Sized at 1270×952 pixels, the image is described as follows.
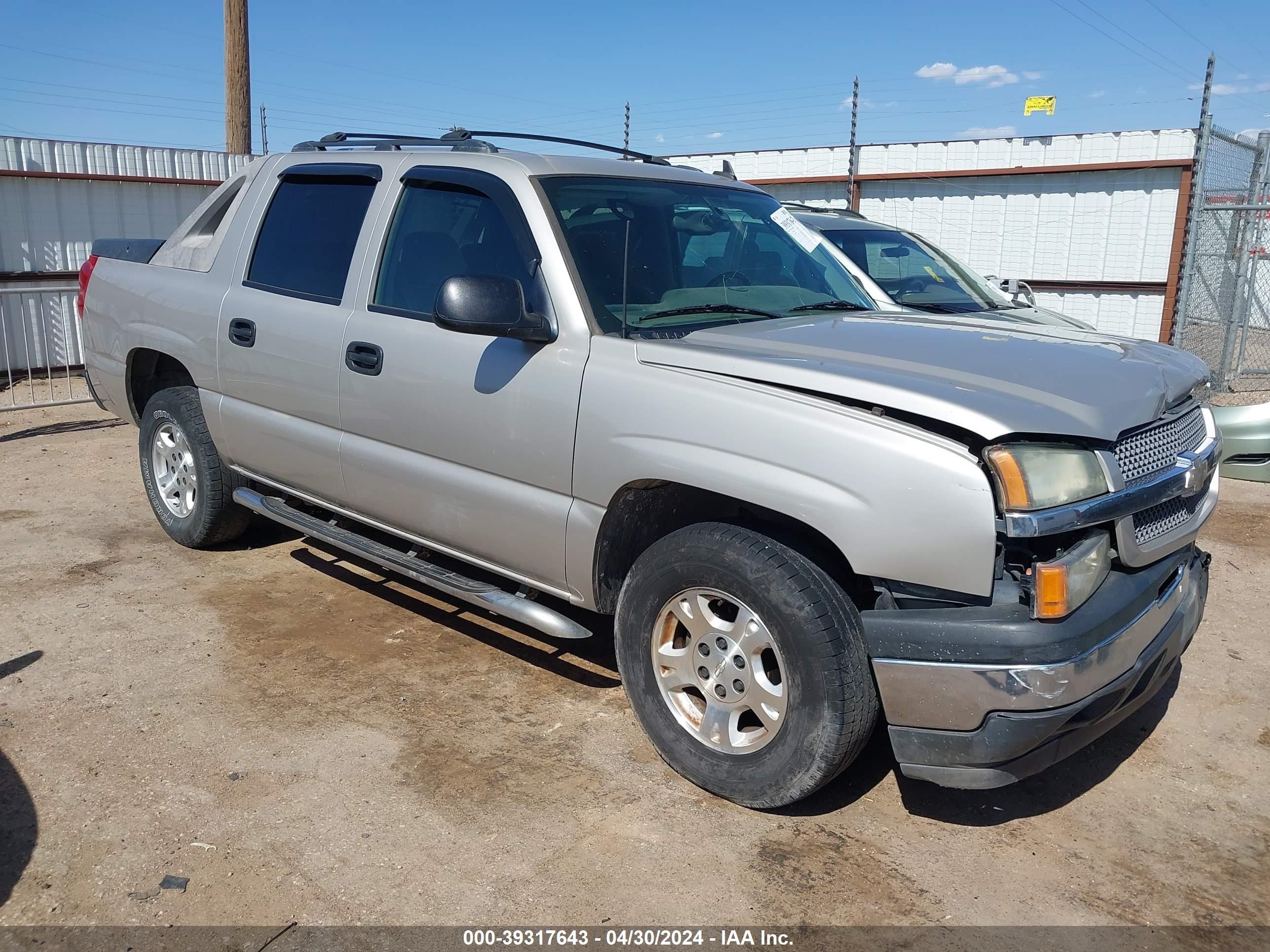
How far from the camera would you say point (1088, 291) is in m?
12.6

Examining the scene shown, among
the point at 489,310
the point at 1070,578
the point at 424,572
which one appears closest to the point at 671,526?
the point at 489,310

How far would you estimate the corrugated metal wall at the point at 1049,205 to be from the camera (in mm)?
12039

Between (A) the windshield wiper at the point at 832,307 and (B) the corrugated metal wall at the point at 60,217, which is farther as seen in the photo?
(B) the corrugated metal wall at the point at 60,217

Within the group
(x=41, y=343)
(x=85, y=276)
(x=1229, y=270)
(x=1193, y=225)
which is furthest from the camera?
(x=1229, y=270)

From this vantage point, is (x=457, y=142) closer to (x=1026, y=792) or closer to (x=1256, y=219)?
(x=1026, y=792)

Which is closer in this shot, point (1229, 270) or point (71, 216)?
point (71, 216)

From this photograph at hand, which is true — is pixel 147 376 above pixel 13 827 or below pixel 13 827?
above

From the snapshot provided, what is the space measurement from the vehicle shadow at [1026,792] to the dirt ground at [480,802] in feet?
0.04

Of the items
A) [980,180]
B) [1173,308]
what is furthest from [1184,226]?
[980,180]

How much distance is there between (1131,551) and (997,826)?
0.99 m

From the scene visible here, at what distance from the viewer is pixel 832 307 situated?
13.8ft

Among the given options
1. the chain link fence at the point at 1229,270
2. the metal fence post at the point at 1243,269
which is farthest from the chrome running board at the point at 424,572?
the metal fence post at the point at 1243,269

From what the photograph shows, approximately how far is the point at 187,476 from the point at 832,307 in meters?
3.54

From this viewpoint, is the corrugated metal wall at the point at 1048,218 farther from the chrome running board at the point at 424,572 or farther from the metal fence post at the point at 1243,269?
the chrome running board at the point at 424,572
